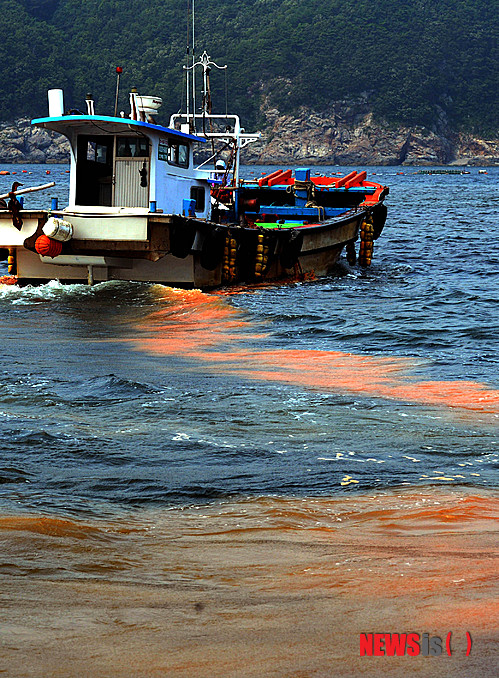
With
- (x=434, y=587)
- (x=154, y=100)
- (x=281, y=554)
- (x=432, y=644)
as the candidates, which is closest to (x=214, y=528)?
(x=281, y=554)

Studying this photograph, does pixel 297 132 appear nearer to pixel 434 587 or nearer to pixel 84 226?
pixel 84 226

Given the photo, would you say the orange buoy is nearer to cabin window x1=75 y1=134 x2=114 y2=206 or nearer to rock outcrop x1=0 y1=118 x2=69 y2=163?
cabin window x1=75 y1=134 x2=114 y2=206

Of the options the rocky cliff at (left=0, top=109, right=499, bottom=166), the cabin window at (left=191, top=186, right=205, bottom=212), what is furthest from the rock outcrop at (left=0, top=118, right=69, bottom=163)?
the cabin window at (left=191, top=186, right=205, bottom=212)

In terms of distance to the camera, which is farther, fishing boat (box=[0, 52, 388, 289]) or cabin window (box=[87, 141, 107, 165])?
cabin window (box=[87, 141, 107, 165])

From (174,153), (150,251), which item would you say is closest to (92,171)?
(174,153)

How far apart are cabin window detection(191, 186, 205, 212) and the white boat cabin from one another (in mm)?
854

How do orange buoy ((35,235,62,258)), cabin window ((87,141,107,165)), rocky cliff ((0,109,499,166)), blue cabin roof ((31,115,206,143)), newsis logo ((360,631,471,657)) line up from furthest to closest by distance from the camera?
1. rocky cliff ((0,109,499,166))
2. cabin window ((87,141,107,165))
3. blue cabin roof ((31,115,206,143))
4. orange buoy ((35,235,62,258))
5. newsis logo ((360,631,471,657))

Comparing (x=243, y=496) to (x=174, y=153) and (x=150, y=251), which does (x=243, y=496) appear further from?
(x=174, y=153)

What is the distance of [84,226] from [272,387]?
6955mm

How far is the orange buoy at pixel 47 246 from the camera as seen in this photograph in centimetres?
1424

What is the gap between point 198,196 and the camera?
1738cm

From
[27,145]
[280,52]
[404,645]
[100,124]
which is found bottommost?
[404,645]

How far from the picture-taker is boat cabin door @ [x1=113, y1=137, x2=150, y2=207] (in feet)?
51.3

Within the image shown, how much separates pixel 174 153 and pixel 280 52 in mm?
165694
